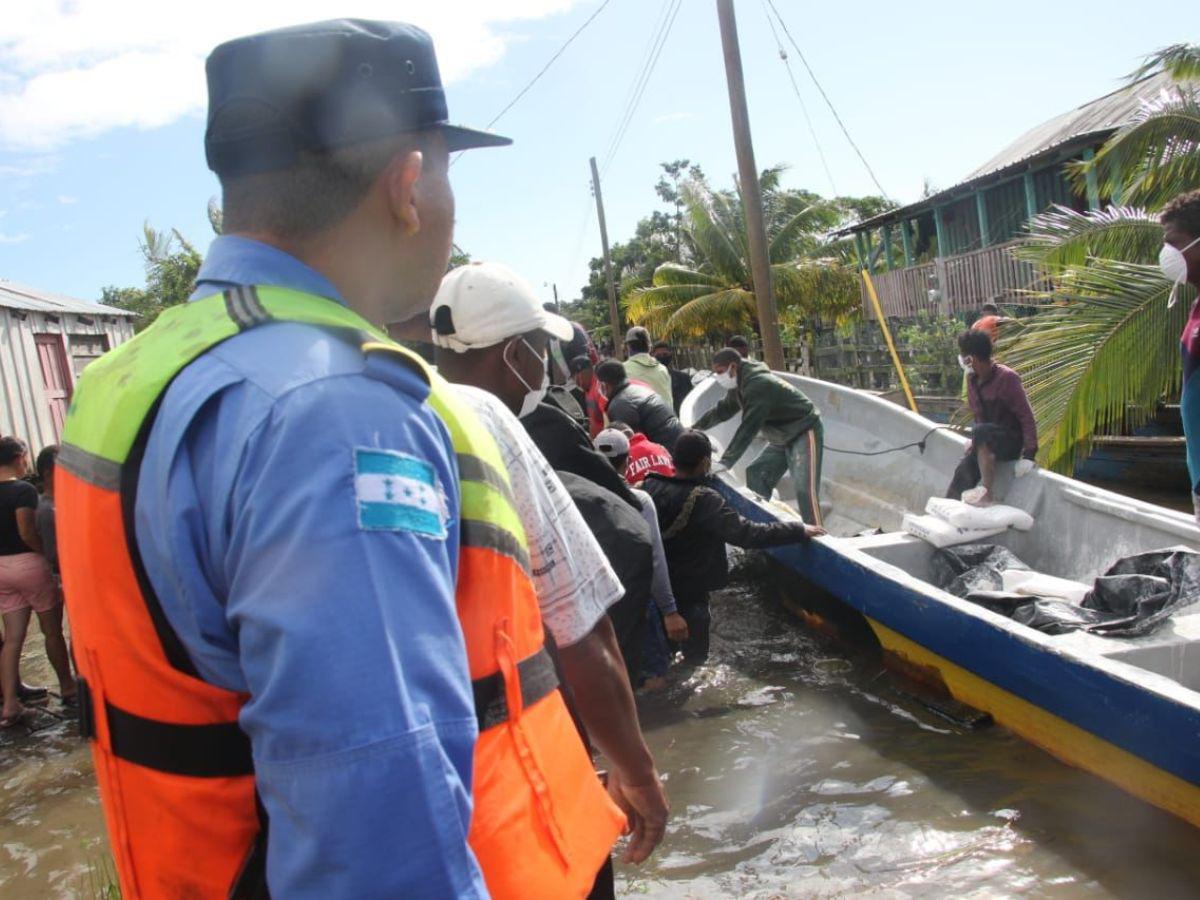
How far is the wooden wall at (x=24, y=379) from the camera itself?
29.3ft

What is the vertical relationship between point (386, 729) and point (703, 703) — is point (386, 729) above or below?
above

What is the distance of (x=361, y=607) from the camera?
761mm

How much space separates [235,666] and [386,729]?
203 millimetres

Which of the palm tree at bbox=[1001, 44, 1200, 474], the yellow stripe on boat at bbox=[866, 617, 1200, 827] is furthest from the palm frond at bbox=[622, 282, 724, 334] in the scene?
the yellow stripe on boat at bbox=[866, 617, 1200, 827]

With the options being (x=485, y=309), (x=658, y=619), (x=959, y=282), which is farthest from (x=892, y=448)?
(x=959, y=282)

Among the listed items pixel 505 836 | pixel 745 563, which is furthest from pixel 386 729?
pixel 745 563

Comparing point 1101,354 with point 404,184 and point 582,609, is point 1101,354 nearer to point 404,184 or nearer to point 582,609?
point 582,609

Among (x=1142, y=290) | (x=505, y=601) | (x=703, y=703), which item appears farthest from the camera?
(x=1142, y=290)

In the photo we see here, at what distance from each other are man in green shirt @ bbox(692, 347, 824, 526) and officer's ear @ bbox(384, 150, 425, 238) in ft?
19.5

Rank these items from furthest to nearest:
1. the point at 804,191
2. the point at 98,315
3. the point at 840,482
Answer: the point at 804,191 < the point at 98,315 < the point at 840,482

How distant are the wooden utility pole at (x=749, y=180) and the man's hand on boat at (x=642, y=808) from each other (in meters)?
9.30

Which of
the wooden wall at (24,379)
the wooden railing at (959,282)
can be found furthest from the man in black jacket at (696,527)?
the wooden railing at (959,282)

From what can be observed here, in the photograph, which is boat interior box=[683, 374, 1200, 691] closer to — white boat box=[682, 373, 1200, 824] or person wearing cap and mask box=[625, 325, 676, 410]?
white boat box=[682, 373, 1200, 824]

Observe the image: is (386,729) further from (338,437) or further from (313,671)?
(338,437)
